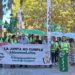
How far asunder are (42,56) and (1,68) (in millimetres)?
2358

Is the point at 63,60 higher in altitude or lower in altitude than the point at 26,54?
lower

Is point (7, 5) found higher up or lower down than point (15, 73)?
higher up

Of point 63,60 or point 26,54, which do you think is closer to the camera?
point 63,60

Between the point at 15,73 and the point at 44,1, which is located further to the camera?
the point at 44,1

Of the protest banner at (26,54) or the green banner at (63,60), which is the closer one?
the green banner at (63,60)

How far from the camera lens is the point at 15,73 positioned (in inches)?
760

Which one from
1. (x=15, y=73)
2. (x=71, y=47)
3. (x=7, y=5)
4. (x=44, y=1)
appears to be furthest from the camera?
(x=7, y=5)

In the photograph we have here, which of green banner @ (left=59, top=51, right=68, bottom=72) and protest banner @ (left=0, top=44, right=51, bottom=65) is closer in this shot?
green banner @ (left=59, top=51, right=68, bottom=72)

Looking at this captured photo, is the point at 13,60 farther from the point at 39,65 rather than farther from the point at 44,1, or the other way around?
the point at 44,1

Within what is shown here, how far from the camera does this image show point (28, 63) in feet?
75.0

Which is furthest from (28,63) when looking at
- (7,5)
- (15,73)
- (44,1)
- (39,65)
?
(7,5)

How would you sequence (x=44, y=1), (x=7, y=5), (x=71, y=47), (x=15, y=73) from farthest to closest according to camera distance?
(x=7, y=5) → (x=44, y=1) → (x=71, y=47) → (x=15, y=73)

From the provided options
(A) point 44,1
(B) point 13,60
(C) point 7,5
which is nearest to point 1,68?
(B) point 13,60

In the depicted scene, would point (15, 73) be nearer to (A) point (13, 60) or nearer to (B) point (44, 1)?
(A) point (13, 60)
